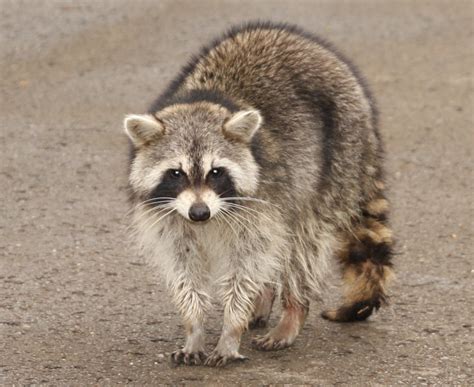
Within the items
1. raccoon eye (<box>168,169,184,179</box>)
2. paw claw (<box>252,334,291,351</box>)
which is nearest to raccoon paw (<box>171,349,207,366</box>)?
paw claw (<box>252,334,291,351</box>)

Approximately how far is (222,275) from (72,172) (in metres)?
2.97

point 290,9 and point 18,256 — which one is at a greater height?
point 18,256

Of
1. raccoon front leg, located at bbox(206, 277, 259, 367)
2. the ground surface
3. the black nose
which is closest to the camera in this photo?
the black nose

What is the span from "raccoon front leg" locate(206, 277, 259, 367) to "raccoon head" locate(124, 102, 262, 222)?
1.34 feet

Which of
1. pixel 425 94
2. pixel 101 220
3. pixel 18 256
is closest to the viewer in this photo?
pixel 18 256

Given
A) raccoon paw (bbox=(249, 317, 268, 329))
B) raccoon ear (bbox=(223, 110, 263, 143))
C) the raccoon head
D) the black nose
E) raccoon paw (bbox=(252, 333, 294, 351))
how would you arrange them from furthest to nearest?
raccoon paw (bbox=(249, 317, 268, 329)) < raccoon paw (bbox=(252, 333, 294, 351)) < raccoon ear (bbox=(223, 110, 263, 143)) < the raccoon head < the black nose

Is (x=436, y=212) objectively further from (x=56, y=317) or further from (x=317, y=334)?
(x=56, y=317)

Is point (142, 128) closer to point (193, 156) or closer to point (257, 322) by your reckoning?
point (193, 156)

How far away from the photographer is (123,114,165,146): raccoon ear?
15.2ft

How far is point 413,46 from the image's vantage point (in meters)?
11.1

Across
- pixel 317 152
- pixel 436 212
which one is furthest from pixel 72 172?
pixel 317 152

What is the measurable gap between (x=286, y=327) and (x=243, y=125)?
39.0 inches

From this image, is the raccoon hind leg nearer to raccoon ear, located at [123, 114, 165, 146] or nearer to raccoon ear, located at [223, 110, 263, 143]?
raccoon ear, located at [223, 110, 263, 143]

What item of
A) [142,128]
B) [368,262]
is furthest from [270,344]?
[142,128]
